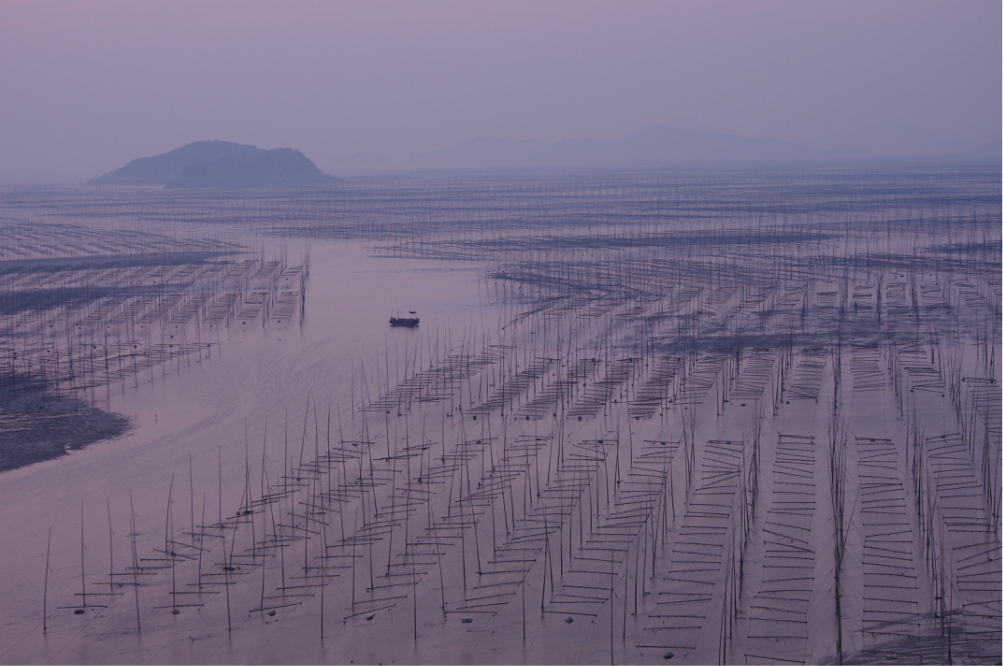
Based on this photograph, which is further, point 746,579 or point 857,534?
point 857,534

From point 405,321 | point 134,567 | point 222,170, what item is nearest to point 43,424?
point 134,567

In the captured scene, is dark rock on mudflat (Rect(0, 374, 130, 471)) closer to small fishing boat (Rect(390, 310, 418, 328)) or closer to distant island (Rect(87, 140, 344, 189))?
small fishing boat (Rect(390, 310, 418, 328))

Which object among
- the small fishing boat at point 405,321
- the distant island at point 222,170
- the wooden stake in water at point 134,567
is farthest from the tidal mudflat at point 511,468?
the distant island at point 222,170

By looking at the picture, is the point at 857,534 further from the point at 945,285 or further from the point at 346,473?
the point at 945,285

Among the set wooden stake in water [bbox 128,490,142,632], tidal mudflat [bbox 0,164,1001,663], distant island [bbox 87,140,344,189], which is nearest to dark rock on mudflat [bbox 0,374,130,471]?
tidal mudflat [bbox 0,164,1001,663]

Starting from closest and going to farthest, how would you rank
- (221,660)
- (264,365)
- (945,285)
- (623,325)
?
1. (221,660)
2. (264,365)
3. (623,325)
4. (945,285)

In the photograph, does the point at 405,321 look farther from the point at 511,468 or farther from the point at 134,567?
the point at 134,567

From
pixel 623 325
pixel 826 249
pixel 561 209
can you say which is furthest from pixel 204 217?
pixel 623 325
